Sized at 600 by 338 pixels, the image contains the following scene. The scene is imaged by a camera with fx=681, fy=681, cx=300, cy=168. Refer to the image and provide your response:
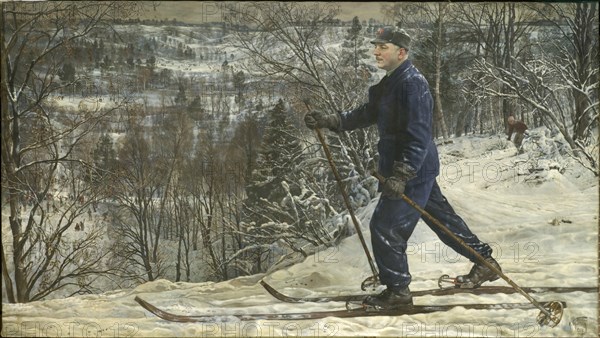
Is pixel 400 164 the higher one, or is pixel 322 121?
pixel 322 121

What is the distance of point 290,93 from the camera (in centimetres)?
476

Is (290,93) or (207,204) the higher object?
(290,93)

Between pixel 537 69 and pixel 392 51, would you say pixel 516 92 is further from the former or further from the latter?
pixel 392 51

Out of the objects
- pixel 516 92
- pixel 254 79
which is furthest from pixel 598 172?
pixel 254 79

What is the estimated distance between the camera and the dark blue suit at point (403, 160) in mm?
4477

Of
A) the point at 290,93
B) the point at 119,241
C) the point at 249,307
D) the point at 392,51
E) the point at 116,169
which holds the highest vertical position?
the point at 392,51

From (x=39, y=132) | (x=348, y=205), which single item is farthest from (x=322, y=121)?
(x=39, y=132)

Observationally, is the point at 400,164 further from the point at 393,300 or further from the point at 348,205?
the point at 393,300

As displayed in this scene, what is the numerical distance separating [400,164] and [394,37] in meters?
0.87

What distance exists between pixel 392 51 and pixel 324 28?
0.51 meters

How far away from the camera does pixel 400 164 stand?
14.5 feet

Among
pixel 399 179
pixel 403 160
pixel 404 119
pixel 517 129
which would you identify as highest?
pixel 404 119

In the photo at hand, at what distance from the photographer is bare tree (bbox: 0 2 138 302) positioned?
4711mm

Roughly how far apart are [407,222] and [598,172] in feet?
4.58
